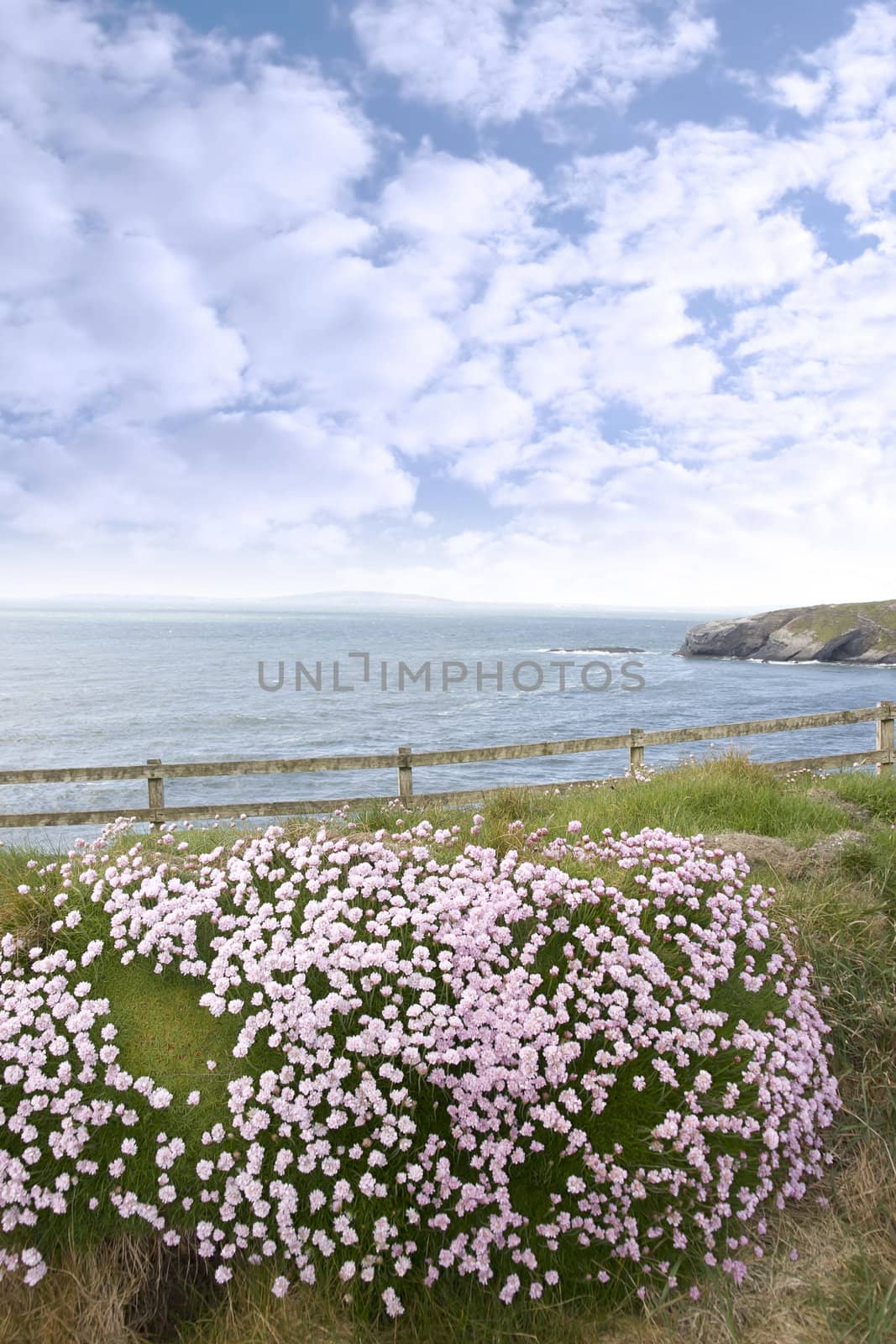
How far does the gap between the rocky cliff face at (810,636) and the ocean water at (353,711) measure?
5.72 m

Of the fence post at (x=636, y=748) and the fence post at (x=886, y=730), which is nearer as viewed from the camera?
the fence post at (x=636, y=748)

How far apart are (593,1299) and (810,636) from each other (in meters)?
109

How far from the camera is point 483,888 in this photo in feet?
15.2

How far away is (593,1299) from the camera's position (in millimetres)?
3490

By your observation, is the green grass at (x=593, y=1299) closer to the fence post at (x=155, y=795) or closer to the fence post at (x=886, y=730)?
the fence post at (x=155, y=795)

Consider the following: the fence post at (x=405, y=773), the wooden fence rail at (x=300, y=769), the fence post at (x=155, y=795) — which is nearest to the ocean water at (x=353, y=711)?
the wooden fence rail at (x=300, y=769)

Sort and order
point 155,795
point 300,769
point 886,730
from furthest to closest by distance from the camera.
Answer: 1. point 886,730
2. point 300,769
3. point 155,795

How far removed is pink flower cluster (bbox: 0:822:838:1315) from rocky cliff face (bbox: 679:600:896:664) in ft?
336

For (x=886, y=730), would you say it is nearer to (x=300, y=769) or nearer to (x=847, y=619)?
(x=300, y=769)

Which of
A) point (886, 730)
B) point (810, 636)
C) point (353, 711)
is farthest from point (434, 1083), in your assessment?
point (810, 636)

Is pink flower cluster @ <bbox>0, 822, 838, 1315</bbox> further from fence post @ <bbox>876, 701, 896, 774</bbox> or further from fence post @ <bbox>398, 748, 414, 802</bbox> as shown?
fence post @ <bbox>876, 701, 896, 774</bbox>

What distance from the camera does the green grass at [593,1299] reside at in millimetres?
3322

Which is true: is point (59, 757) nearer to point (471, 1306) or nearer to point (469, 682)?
point (471, 1306)

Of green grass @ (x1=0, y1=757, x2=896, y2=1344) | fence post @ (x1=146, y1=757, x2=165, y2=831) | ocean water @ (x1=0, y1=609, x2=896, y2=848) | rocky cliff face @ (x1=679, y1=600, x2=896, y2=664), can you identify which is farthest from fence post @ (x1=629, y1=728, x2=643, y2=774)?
rocky cliff face @ (x1=679, y1=600, x2=896, y2=664)
